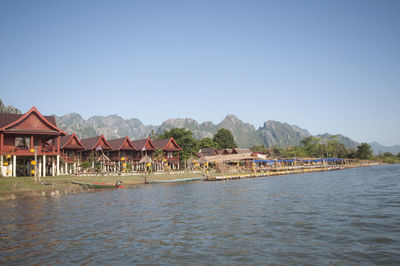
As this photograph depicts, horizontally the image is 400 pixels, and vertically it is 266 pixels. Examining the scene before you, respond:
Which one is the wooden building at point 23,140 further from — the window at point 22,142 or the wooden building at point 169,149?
the wooden building at point 169,149

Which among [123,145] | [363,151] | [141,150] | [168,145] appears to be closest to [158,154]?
[141,150]

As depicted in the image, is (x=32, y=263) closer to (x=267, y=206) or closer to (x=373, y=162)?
(x=267, y=206)

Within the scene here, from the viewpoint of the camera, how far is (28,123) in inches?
1428

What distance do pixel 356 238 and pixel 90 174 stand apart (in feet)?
131

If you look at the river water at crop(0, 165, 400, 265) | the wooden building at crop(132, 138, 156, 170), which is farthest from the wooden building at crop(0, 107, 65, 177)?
the wooden building at crop(132, 138, 156, 170)

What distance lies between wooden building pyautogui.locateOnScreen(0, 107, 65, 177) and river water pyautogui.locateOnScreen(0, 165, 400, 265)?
1561 cm

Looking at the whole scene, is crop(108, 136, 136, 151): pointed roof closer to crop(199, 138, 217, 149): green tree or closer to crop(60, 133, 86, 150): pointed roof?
crop(60, 133, 86, 150): pointed roof

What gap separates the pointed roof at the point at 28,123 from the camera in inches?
1377

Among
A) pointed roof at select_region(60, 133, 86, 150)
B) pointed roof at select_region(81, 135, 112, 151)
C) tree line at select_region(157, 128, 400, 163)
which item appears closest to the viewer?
pointed roof at select_region(60, 133, 86, 150)

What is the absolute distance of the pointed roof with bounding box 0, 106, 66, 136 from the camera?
→ 34969 millimetres

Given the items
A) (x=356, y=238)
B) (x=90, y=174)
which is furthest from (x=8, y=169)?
(x=356, y=238)

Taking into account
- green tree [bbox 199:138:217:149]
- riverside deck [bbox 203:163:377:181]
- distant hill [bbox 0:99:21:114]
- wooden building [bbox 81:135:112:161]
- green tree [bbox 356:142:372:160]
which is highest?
distant hill [bbox 0:99:21:114]

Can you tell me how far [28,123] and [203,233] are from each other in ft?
106

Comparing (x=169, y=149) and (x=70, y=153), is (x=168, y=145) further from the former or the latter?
(x=70, y=153)
